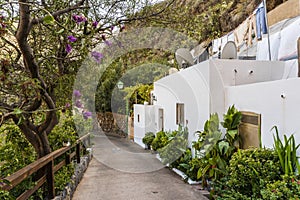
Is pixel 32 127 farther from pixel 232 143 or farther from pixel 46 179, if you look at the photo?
pixel 232 143

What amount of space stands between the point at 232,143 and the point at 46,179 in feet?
10.3

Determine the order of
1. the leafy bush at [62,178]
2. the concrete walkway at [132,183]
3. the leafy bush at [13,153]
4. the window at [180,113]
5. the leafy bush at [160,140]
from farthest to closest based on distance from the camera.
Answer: the leafy bush at [160,140] < the window at [180,113] < the concrete walkway at [132,183] < the leafy bush at [62,178] < the leafy bush at [13,153]

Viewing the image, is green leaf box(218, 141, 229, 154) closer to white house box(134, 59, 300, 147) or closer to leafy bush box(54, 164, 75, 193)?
white house box(134, 59, 300, 147)

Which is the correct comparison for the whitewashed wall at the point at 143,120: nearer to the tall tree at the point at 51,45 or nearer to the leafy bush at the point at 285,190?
the tall tree at the point at 51,45

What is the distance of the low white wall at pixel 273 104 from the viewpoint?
372cm

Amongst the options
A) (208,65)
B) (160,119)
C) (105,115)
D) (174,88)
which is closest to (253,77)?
(208,65)

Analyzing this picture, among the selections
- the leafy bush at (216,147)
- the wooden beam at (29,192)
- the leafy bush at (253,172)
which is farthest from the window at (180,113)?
the wooden beam at (29,192)

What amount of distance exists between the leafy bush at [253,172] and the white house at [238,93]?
498 mm

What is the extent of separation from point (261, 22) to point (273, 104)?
2.98m

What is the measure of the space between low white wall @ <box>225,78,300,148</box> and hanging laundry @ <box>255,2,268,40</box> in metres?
1.97

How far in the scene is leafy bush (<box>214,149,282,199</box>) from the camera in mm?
→ 3387

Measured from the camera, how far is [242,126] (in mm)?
5168

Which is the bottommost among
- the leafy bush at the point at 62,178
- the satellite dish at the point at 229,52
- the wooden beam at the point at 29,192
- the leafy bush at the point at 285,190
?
the leafy bush at the point at 62,178

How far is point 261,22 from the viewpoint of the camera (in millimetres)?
6488
